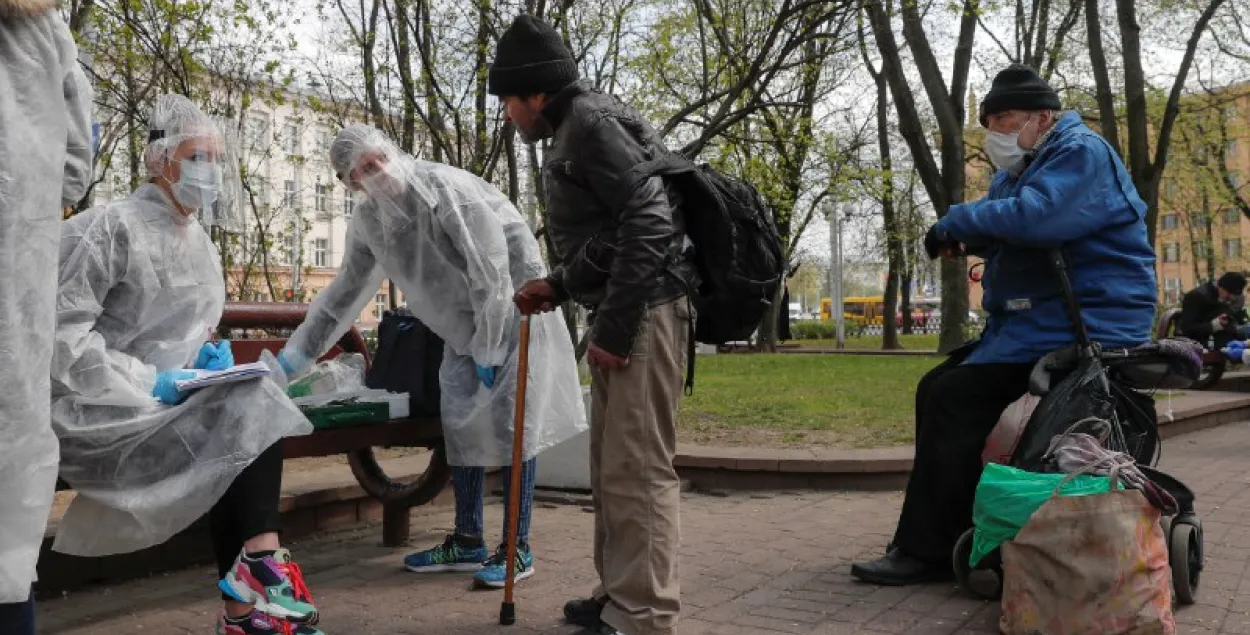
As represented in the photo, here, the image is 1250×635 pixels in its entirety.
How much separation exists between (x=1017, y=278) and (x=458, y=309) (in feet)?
7.06

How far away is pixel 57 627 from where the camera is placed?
3684mm

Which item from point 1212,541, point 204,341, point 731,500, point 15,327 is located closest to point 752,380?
point 731,500

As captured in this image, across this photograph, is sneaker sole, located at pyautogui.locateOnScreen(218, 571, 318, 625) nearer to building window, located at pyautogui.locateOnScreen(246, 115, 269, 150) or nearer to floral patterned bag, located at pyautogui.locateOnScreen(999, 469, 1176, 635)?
floral patterned bag, located at pyautogui.locateOnScreen(999, 469, 1176, 635)

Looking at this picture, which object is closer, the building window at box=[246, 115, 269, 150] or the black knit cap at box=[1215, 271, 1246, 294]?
the black knit cap at box=[1215, 271, 1246, 294]

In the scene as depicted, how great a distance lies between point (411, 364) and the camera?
186 inches

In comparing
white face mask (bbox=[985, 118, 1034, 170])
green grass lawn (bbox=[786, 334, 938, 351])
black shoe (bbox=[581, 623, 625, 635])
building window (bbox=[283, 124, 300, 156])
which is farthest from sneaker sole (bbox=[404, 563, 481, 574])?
green grass lawn (bbox=[786, 334, 938, 351])

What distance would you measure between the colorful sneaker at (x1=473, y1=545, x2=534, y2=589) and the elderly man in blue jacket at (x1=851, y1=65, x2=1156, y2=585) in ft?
4.14

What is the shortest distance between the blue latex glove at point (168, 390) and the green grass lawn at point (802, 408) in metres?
4.40

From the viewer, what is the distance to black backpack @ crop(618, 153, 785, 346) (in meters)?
3.39

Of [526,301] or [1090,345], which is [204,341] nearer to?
[526,301]

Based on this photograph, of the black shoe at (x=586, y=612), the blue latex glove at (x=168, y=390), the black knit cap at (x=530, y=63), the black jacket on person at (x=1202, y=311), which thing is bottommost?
the black shoe at (x=586, y=612)

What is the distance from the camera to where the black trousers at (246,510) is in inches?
129

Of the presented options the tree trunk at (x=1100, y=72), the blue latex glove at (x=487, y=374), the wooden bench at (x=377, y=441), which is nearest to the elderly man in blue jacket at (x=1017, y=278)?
the blue latex glove at (x=487, y=374)

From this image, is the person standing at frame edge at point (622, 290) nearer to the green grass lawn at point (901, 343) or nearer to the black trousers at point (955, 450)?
the black trousers at point (955, 450)
